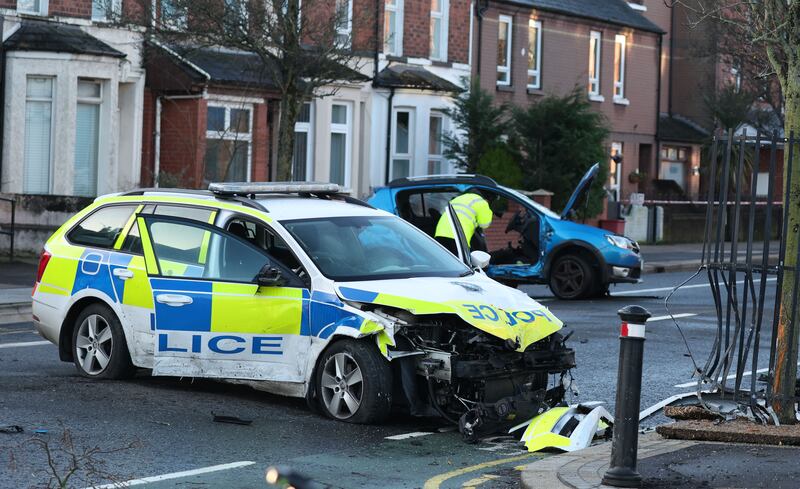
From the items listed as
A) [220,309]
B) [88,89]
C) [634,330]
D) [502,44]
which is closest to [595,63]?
[502,44]

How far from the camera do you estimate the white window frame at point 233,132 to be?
27156mm

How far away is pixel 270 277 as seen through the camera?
9.80 meters

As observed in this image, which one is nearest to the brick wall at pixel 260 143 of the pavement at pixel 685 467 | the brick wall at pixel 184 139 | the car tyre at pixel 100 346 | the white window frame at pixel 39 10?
the brick wall at pixel 184 139

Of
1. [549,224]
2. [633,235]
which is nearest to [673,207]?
[633,235]

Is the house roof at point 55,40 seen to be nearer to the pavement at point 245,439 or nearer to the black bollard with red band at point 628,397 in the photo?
the pavement at point 245,439

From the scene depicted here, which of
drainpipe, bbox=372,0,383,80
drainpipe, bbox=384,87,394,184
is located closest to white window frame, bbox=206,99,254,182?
drainpipe, bbox=372,0,383,80

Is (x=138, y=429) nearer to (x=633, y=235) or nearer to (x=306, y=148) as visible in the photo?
(x=306, y=148)

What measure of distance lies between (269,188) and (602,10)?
32.0m

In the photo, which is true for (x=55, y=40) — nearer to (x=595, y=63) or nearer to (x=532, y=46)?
(x=532, y=46)

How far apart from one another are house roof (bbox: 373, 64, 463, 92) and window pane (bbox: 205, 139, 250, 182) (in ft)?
16.0

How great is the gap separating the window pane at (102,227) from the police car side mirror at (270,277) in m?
1.81

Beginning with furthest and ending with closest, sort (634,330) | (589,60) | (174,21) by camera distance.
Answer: (589,60)
(174,21)
(634,330)

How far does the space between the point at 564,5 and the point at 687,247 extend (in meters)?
8.03

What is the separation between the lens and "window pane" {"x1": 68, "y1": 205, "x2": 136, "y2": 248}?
1112cm
